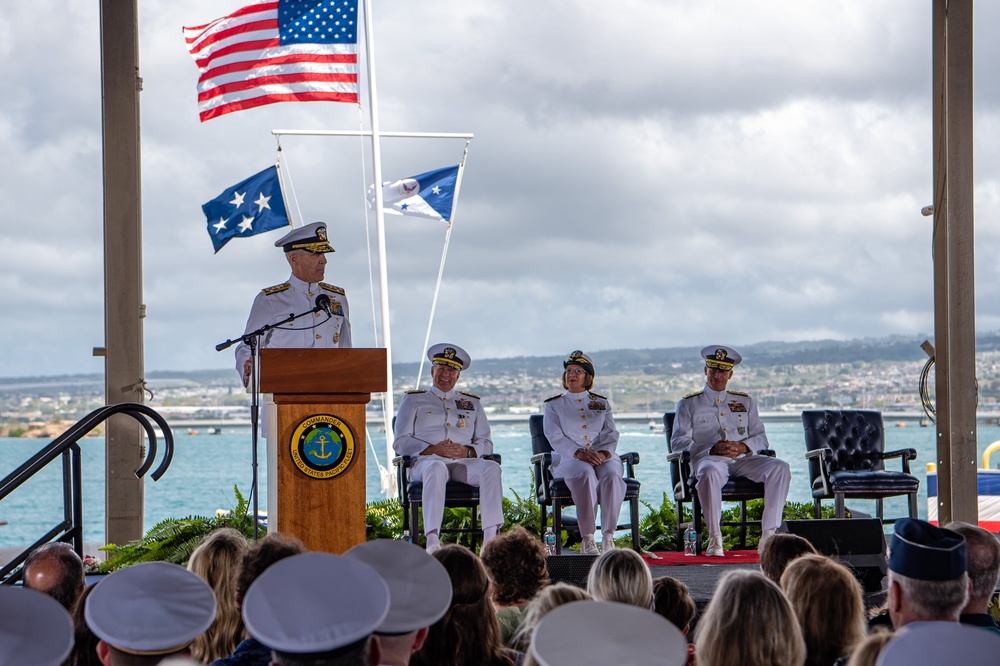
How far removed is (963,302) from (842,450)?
138 cm

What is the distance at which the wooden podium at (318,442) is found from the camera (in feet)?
14.2

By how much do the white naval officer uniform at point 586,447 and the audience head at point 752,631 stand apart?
4.05 metres

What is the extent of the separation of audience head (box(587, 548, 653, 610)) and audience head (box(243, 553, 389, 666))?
1.54 m

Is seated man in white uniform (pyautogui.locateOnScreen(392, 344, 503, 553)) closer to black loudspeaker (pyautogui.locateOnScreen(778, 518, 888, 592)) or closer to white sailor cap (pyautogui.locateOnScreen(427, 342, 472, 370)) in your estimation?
white sailor cap (pyautogui.locateOnScreen(427, 342, 472, 370))

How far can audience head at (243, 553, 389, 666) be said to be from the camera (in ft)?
4.11

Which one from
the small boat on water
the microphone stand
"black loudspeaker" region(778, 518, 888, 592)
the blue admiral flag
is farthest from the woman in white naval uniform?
the small boat on water

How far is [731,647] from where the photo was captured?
Answer: 2.10 m

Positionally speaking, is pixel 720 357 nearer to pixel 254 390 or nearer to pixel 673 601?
pixel 254 390

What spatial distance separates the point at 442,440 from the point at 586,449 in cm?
84

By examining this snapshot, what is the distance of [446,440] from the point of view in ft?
20.8

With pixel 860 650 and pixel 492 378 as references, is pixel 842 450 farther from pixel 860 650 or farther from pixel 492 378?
pixel 492 378

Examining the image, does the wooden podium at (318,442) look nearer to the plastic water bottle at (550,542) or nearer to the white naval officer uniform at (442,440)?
the white naval officer uniform at (442,440)

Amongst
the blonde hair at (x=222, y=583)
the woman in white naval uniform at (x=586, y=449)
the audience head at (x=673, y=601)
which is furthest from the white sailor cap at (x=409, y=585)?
the woman in white naval uniform at (x=586, y=449)

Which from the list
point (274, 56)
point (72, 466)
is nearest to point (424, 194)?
point (274, 56)
